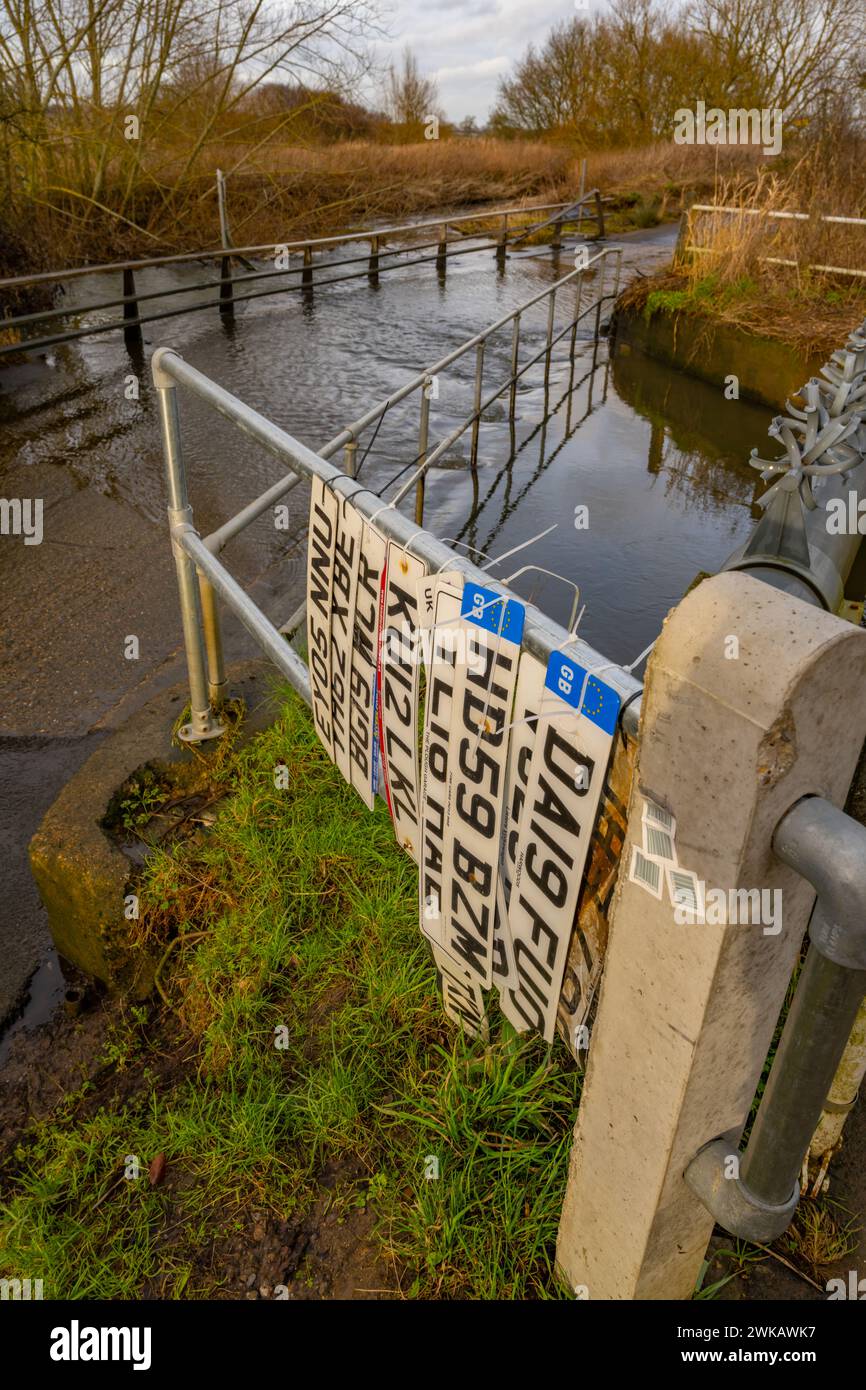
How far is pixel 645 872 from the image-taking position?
1192mm

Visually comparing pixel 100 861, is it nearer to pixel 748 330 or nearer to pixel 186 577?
pixel 186 577

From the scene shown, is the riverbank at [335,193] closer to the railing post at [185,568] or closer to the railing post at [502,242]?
the railing post at [502,242]

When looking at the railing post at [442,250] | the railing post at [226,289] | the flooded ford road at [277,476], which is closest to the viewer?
the flooded ford road at [277,476]

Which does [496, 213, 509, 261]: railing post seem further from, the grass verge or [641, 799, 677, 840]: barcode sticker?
[641, 799, 677, 840]: barcode sticker

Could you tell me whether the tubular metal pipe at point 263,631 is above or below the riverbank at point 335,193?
below

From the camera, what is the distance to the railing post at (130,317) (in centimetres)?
940

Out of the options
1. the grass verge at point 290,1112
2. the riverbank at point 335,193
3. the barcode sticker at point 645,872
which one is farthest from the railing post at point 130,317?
the barcode sticker at point 645,872

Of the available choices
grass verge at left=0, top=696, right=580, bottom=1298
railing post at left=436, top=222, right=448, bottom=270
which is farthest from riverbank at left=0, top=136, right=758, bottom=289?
grass verge at left=0, top=696, right=580, bottom=1298

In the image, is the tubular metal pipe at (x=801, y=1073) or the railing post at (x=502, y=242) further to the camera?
the railing post at (x=502, y=242)

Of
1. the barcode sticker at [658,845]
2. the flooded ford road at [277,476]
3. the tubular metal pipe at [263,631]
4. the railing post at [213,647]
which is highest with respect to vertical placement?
the barcode sticker at [658,845]

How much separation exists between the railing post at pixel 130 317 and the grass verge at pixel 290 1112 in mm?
8181

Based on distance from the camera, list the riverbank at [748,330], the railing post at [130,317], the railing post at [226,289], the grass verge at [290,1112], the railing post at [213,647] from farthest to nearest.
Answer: the railing post at [226,289], the railing post at [130,317], the riverbank at [748,330], the railing post at [213,647], the grass verge at [290,1112]
